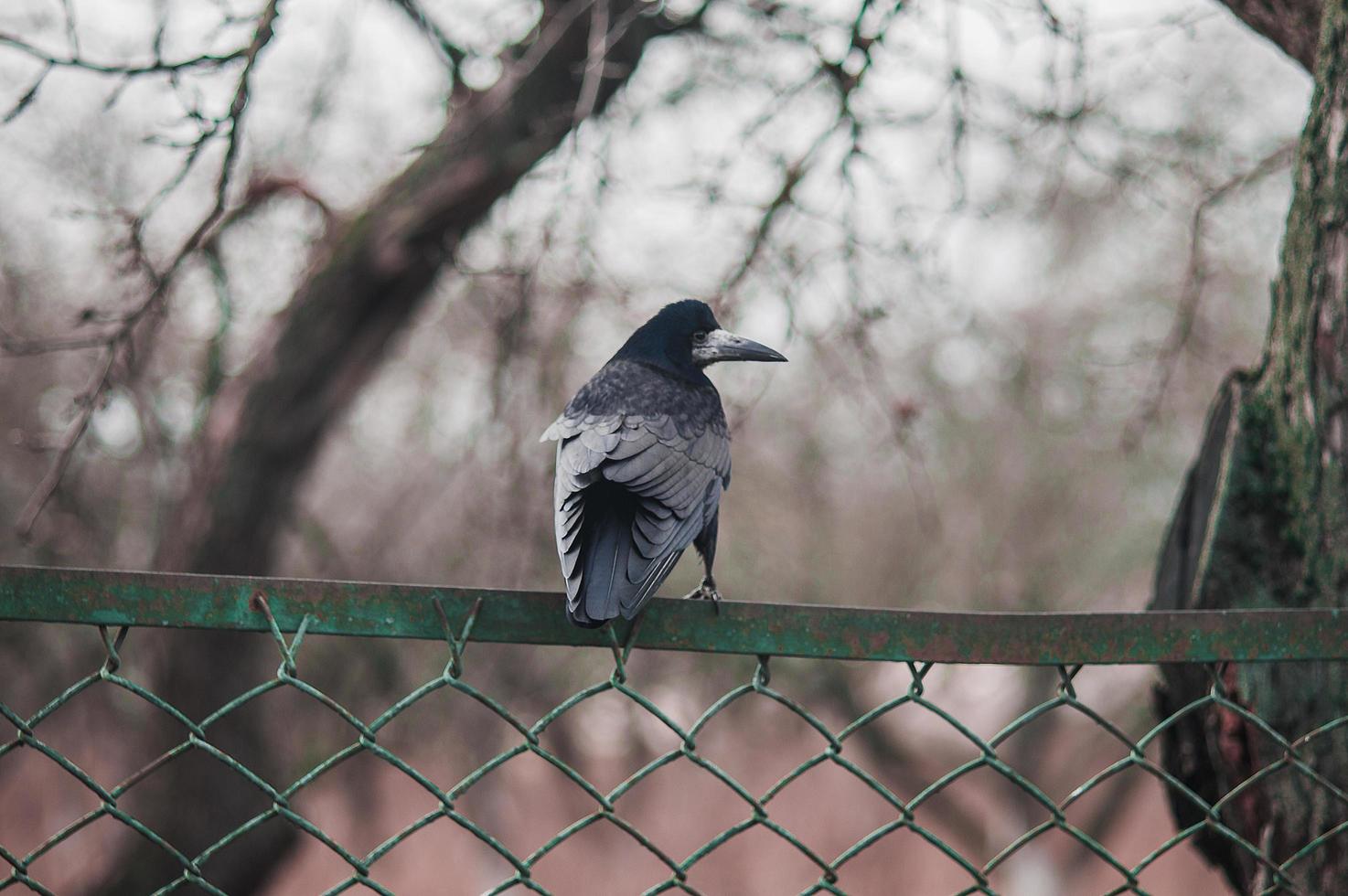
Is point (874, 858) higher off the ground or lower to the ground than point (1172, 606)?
lower

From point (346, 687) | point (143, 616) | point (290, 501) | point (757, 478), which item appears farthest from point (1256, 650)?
point (757, 478)

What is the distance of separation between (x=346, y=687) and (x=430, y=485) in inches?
73.6

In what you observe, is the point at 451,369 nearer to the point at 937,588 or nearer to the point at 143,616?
the point at 937,588

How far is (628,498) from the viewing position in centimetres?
199

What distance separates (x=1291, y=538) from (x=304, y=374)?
12.5 ft

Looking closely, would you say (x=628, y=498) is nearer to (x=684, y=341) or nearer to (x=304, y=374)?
(x=684, y=341)

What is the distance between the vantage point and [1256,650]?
5.10 feet

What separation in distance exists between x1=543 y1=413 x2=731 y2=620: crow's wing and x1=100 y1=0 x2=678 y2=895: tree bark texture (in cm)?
256

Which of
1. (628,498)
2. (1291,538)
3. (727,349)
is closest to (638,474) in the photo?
(628,498)

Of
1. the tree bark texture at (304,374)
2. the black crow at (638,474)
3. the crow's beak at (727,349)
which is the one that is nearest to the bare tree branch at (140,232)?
the black crow at (638,474)

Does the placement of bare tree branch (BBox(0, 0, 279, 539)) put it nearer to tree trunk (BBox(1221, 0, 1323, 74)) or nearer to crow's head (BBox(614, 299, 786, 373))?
crow's head (BBox(614, 299, 786, 373))

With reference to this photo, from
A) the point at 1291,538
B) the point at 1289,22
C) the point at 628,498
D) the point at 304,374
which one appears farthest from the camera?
the point at 304,374

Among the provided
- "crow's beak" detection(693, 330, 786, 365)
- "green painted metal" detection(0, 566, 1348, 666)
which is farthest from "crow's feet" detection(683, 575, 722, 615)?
"green painted metal" detection(0, 566, 1348, 666)

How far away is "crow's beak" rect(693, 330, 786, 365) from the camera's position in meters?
2.78
